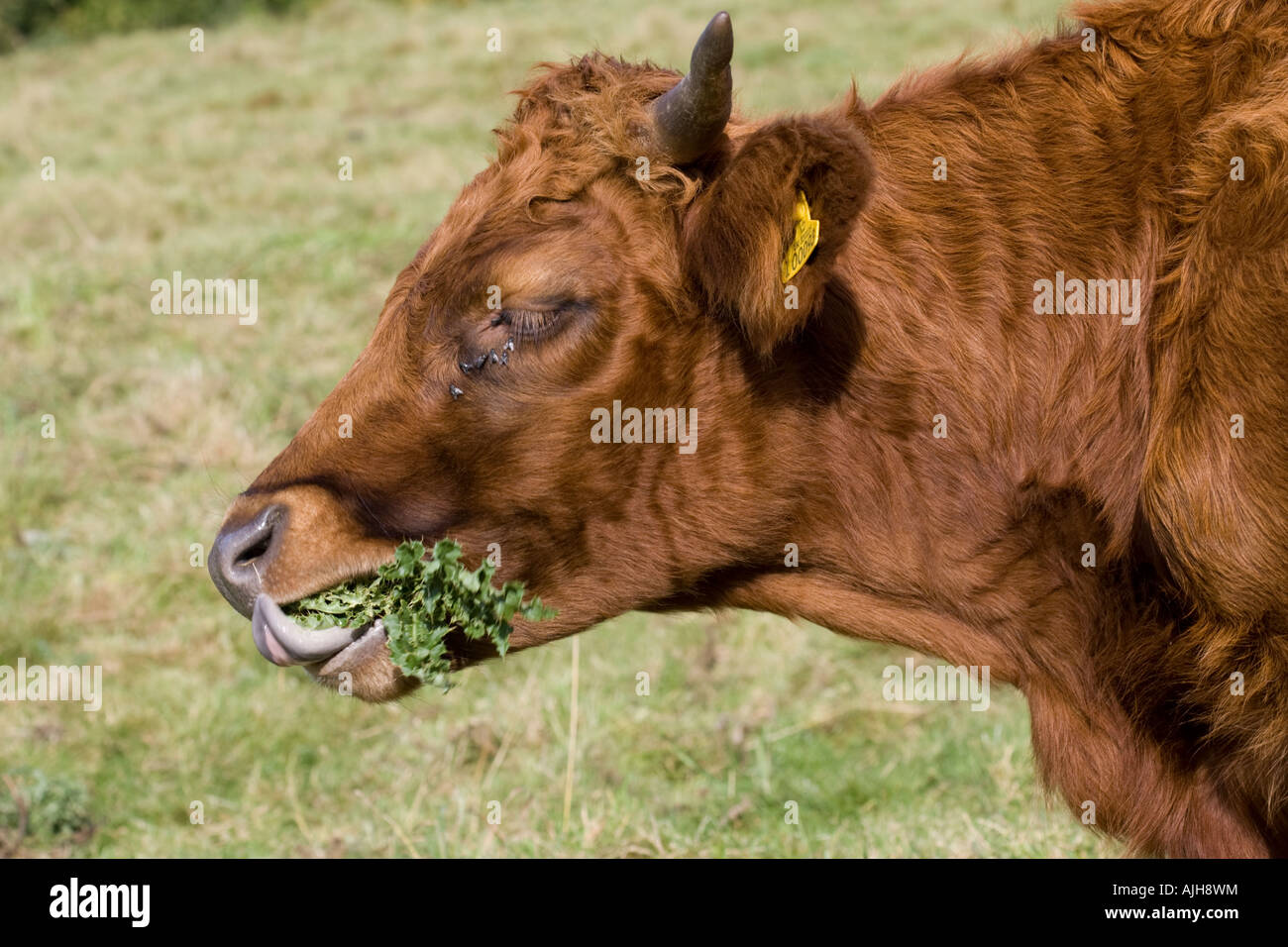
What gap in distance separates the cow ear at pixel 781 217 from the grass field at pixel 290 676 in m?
0.91

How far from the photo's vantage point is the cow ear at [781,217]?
3154 millimetres

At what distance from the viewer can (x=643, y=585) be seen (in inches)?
142

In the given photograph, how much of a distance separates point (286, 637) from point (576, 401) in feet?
2.99

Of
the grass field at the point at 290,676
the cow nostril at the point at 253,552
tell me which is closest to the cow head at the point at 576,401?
the cow nostril at the point at 253,552

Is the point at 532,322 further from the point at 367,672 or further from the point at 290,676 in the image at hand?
the point at 290,676

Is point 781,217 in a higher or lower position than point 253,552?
higher

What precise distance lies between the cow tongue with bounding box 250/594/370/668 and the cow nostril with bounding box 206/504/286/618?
0.05m

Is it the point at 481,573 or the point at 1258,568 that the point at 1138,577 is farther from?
the point at 481,573

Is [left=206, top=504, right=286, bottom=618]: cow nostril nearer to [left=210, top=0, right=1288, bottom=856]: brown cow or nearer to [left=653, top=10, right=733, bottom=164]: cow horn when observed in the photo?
[left=210, top=0, right=1288, bottom=856]: brown cow

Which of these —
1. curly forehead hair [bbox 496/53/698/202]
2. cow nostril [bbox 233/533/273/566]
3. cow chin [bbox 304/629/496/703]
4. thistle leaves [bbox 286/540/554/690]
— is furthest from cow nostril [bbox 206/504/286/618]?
curly forehead hair [bbox 496/53/698/202]

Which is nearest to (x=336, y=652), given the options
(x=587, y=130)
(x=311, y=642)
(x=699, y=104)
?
(x=311, y=642)

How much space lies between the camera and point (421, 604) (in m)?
3.45

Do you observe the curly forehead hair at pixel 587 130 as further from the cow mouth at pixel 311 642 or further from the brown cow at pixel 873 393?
the cow mouth at pixel 311 642

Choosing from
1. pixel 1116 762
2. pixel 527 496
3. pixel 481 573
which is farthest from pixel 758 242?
pixel 1116 762
